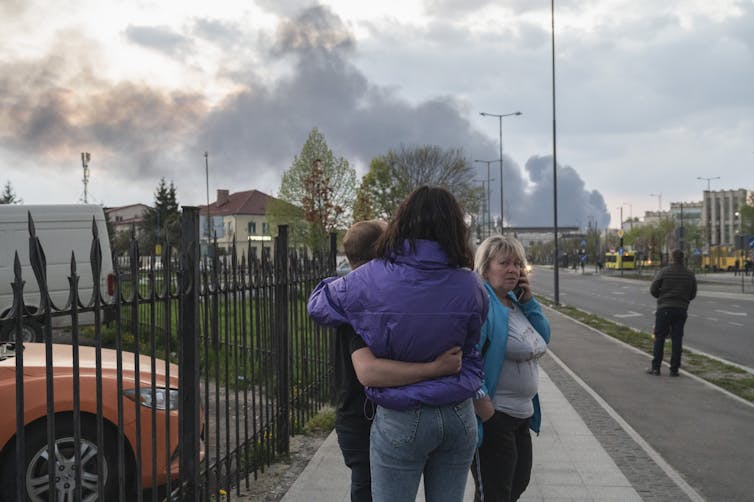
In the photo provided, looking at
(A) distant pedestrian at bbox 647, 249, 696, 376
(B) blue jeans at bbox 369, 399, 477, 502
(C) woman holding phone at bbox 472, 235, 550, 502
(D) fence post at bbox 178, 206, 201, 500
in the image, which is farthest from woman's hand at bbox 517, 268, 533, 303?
(A) distant pedestrian at bbox 647, 249, 696, 376

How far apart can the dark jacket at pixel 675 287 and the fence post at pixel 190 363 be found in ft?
28.8

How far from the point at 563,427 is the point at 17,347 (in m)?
6.41

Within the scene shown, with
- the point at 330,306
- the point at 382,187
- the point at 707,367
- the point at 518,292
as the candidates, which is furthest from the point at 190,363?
the point at 382,187

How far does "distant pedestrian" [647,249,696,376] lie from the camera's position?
37.5 feet

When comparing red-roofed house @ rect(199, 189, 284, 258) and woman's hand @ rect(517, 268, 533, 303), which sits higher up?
red-roofed house @ rect(199, 189, 284, 258)

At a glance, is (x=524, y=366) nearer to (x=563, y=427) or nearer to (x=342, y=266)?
(x=563, y=427)

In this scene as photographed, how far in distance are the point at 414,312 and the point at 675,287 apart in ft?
31.8

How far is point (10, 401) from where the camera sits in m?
4.11

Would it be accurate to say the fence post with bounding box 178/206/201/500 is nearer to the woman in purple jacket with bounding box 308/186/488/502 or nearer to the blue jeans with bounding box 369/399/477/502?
the woman in purple jacket with bounding box 308/186/488/502

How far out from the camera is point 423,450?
2.87 meters

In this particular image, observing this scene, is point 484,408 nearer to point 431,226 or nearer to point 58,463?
point 431,226

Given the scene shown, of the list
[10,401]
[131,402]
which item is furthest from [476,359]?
[10,401]

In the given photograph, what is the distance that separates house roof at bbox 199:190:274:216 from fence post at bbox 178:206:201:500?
347 feet

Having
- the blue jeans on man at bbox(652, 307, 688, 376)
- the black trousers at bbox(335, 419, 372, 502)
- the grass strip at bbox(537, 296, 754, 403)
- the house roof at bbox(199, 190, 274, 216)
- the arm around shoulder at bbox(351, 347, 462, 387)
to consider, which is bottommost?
the grass strip at bbox(537, 296, 754, 403)
